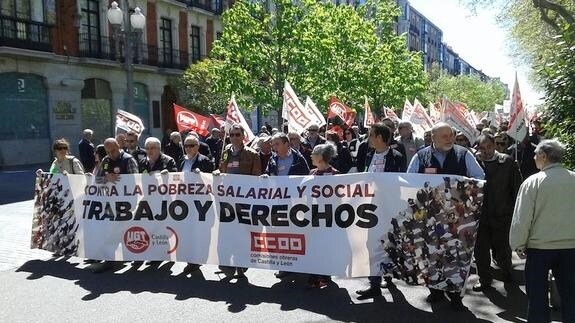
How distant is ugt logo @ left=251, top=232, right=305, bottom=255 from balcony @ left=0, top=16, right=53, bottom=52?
19856 mm

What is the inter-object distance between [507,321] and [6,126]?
22.3 m

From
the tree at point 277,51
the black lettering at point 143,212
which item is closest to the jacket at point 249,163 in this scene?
the black lettering at point 143,212

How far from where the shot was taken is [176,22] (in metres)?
32.8

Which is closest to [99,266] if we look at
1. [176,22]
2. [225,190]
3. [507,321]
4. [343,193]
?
[225,190]

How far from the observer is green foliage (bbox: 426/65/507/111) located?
59.0 m

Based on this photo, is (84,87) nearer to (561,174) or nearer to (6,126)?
(6,126)

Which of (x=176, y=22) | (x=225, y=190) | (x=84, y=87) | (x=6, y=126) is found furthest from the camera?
(x=176, y=22)

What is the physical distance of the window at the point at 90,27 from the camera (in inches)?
1041

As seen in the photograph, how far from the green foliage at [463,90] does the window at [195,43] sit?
2850cm

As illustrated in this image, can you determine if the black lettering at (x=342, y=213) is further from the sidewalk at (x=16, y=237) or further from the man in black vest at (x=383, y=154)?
the sidewalk at (x=16, y=237)

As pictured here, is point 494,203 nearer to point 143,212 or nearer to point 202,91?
point 143,212

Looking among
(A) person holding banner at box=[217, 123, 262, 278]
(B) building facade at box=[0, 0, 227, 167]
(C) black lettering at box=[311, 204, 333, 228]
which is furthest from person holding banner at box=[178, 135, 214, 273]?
(B) building facade at box=[0, 0, 227, 167]

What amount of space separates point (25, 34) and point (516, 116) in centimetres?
2150

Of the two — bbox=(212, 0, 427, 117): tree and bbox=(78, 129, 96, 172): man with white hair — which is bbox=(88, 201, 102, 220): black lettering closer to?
bbox=(78, 129, 96, 172): man with white hair
